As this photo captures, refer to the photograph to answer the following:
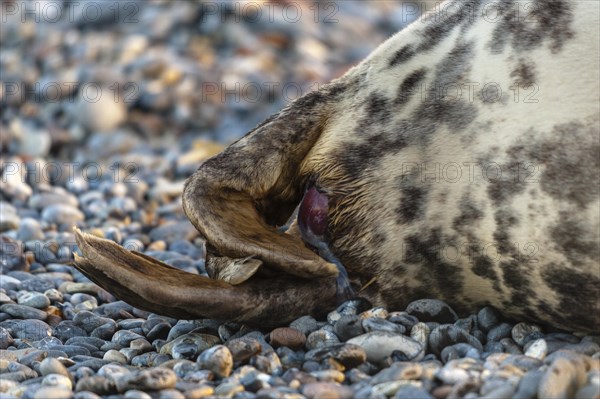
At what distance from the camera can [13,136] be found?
19.4ft

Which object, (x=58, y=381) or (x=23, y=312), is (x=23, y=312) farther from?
(x=58, y=381)

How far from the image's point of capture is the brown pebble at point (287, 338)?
9.11 feet

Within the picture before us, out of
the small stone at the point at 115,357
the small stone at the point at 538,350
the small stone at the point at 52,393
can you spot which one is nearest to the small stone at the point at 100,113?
the small stone at the point at 115,357

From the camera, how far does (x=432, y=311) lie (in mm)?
2932

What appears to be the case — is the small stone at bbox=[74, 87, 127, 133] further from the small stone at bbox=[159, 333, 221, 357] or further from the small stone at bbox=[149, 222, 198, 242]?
the small stone at bbox=[159, 333, 221, 357]

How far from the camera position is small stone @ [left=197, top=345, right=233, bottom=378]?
255cm

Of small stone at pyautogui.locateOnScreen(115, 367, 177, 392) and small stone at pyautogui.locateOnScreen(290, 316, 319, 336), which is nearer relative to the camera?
small stone at pyautogui.locateOnScreen(115, 367, 177, 392)

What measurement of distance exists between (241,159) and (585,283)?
1.08m

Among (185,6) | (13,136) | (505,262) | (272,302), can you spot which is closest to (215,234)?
(272,302)

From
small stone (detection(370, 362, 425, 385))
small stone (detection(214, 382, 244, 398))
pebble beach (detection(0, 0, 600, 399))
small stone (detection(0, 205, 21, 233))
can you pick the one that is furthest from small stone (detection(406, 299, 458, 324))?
small stone (detection(0, 205, 21, 233))

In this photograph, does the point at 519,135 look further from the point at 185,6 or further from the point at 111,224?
the point at 185,6

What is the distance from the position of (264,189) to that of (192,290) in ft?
1.57

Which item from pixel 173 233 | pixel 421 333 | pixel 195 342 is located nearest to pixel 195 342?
pixel 195 342

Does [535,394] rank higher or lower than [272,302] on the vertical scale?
lower
